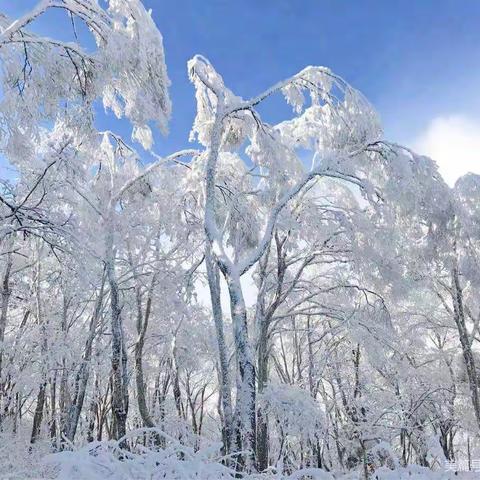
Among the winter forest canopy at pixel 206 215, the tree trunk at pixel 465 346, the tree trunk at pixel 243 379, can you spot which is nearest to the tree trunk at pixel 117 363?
the winter forest canopy at pixel 206 215

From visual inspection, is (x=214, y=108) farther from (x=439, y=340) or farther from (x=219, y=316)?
(x=439, y=340)

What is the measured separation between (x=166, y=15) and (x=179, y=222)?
5069 millimetres

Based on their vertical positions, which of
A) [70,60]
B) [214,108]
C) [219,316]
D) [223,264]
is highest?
[214,108]

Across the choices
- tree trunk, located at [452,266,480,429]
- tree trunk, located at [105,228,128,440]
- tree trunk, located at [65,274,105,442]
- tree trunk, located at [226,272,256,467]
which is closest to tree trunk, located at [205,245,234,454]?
tree trunk, located at [226,272,256,467]

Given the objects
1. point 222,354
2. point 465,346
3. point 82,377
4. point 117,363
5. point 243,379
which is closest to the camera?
point 243,379

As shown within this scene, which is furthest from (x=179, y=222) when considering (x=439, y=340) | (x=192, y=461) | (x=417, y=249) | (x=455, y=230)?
(x=439, y=340)

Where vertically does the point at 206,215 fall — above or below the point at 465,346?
above

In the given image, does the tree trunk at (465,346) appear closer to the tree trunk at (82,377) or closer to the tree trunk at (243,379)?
the tree trunk at (243,379)

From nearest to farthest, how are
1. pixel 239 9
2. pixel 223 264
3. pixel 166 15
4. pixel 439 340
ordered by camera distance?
pixel 223 264 → pixel 166 15 → pixel 239 9 → pixel 439 340

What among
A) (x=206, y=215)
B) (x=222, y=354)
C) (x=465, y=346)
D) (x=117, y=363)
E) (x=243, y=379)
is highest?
(x=206, y=215)

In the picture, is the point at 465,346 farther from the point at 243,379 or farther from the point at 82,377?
the point at 82,377

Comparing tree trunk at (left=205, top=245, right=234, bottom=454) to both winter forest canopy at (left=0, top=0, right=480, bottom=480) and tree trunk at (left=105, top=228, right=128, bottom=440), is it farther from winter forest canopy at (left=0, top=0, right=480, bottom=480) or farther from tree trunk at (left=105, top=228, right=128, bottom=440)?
tree trunk at (left=105, top=228, right=128, bottom=440)

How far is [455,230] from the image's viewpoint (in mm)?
9227

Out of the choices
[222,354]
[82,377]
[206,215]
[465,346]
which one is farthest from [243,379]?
[465,346]
